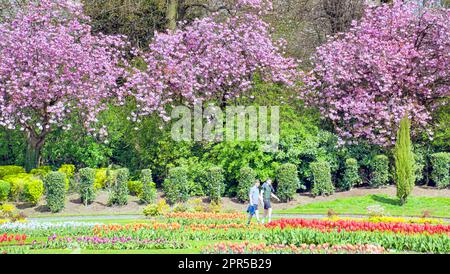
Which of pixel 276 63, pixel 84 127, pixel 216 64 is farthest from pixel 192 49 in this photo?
pixel 84 127

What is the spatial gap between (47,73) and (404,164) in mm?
13170

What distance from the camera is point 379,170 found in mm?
26484

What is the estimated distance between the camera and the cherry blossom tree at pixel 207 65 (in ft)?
92.5

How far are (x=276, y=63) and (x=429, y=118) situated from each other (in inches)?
248

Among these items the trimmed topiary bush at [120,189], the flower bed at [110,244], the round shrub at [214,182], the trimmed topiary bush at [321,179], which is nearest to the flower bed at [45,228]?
the flower bed at [110,244]

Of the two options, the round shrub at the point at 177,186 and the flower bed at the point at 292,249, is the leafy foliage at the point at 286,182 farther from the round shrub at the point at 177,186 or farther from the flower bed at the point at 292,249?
the flower bed at the point at 292,249

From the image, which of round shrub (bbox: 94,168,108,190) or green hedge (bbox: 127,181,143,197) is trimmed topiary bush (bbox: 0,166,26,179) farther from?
green hedge (bbox: 127,181,143,197)

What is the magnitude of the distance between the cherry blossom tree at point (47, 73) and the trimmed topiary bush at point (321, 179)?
8.44m

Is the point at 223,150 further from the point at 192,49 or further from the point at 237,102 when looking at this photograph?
the point at 192,49

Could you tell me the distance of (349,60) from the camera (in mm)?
28625

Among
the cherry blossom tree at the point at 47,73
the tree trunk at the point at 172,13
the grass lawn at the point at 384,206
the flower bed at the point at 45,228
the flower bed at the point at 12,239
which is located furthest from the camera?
the tree trunk at the point at 172,13

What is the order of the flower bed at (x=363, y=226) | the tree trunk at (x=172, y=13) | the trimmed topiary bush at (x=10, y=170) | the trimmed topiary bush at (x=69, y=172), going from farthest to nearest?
the tree trunk at (x=172, y=13) → the trimmed topiary bush at (x=10, y=170) → the trimmed topiary bush at (x=69, y=172) → the flower bed at (x=363, y=226)

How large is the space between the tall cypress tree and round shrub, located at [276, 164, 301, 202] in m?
3.49

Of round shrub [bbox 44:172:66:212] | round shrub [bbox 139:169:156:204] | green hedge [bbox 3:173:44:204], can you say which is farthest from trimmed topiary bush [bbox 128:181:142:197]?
green hedge [bbox 3:173:44:204]
